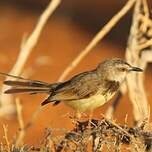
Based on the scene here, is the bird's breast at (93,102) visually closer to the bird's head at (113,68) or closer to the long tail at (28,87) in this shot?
the bird's head at (113,68)

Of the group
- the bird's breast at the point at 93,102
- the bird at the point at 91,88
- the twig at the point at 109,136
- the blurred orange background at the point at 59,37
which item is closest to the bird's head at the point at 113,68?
the bird at the point at 91,88

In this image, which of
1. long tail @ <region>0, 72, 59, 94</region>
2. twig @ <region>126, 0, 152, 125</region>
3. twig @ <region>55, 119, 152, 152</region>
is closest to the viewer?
twig @ <region>55, 119, 152, 152</region>

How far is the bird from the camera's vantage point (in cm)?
682

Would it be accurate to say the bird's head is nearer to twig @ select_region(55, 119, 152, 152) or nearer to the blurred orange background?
twig @ select_region(55, 119, 152, 152)

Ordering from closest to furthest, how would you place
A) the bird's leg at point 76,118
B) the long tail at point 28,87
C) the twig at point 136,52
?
the bird's leg at point 76,118 → the long tail at point 28,87 → the twig at point 136,52

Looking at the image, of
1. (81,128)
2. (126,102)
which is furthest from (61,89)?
(126,102)

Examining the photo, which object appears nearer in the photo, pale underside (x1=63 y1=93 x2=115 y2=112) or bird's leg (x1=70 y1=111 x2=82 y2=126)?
bird's leg (x1=70 y1=111 x2=82 y2=126)

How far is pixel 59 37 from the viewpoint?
1828 cm

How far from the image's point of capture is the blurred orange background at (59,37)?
1548 centimetres

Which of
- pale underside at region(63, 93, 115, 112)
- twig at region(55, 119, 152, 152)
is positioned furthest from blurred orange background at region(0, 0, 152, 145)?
twig at region(55, 119, 152, 152)

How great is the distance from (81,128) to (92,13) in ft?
44.9

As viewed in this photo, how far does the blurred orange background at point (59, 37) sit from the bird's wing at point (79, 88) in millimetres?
6372

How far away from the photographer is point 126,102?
1406 centimetres

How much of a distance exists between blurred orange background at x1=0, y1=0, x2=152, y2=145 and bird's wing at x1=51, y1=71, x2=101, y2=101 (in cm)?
637
